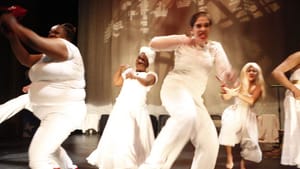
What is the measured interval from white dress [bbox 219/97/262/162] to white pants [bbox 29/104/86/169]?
7.47 feet

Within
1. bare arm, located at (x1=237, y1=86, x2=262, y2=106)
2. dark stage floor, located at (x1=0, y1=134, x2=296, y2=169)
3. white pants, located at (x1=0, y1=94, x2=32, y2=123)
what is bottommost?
dark stage floor, located at (x1=0, y1=134, x2=296, y2=169)

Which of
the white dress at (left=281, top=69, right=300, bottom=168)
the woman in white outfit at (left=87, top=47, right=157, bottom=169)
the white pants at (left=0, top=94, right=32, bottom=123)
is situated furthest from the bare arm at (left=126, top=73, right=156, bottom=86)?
the white pants at (left=0, top=94, right=32, bottom=123)

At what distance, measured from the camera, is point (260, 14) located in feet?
26.8

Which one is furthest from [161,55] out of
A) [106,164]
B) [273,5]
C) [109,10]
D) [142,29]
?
[106,164]

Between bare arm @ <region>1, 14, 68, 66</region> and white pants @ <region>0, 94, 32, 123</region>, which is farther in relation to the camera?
white pants @ <region>0, 94, 32, 123</region>

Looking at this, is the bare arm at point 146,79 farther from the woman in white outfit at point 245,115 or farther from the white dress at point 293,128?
the white dress at point 293,128

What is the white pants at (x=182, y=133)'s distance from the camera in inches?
103

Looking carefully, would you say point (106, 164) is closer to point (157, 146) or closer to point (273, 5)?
point (157, 146)

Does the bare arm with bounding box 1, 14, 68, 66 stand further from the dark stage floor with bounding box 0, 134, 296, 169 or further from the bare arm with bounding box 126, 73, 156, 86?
the dark stage floor with bounding box 0, 134, 296, 169

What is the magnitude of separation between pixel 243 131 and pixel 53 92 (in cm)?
254

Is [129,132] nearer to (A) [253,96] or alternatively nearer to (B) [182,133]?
(B) [182,133]

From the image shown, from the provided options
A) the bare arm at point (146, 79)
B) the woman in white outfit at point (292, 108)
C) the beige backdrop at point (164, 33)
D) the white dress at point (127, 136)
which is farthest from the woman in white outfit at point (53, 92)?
the beige backdrop at point (164, 33)

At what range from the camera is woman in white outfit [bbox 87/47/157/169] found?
350 cm

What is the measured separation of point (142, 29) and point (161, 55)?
74cm
